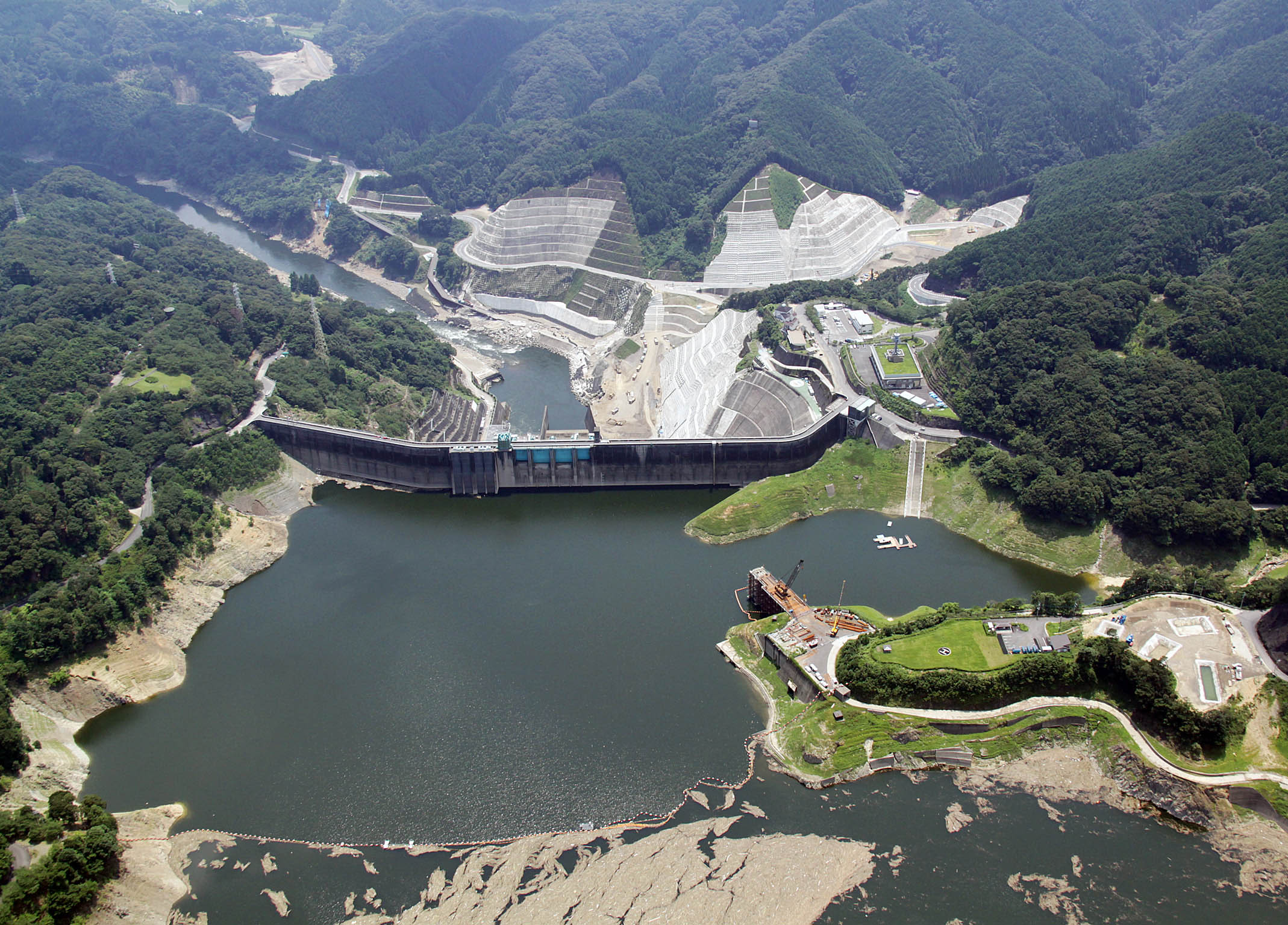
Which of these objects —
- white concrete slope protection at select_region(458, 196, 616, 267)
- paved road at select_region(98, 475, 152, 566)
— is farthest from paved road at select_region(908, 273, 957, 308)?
paved road at select_region(98, 475, 152, 566)

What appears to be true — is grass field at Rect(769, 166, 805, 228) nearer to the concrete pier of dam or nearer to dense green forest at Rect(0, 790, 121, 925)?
the concrete pier of dam

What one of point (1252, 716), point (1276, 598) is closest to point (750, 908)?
point (1252, 716)

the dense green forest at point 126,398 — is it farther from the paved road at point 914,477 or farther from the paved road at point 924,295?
the paved road at point 924,295

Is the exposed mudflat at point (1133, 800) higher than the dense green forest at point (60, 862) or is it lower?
higher

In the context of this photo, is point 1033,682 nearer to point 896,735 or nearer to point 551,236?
point 896,735

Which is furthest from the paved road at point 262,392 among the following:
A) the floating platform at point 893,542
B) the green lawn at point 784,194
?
the green lawn at point 784,194

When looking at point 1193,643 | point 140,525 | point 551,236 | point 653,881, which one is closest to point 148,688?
point 140,525
